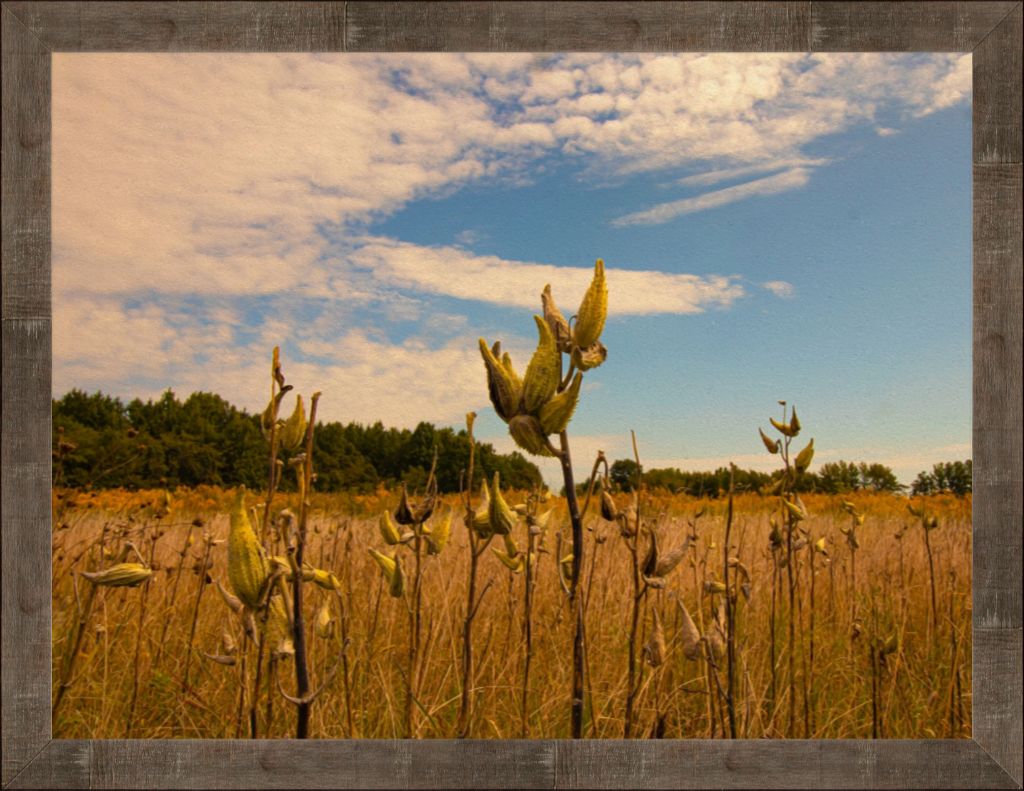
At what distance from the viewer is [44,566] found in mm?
1085

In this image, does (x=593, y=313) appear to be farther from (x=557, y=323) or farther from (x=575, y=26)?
(x=575, y=26)

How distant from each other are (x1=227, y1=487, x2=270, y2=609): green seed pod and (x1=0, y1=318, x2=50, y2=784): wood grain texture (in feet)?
2.27

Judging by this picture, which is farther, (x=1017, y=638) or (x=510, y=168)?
(x=510, y=168)

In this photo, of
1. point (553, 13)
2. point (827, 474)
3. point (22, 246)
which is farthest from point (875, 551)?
point (22, 246)

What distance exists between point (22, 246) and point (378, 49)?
66 centimetres

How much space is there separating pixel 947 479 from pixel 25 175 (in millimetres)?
1674

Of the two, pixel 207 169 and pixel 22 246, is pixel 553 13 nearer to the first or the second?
pixel 207 169

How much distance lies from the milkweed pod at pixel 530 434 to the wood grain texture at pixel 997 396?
89cm

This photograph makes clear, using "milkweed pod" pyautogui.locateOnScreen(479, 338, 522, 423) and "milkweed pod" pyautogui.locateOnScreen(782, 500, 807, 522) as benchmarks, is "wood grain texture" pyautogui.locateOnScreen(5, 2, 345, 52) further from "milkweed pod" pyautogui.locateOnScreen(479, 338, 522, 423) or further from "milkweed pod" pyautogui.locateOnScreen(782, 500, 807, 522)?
"milkweed pod" pyautogui.locateOnScreen(782, 500, 807, 522)

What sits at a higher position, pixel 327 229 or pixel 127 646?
pixel 327 229

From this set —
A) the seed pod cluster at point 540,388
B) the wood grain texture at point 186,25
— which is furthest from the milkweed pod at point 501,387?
the wood grain texture at point 186,25

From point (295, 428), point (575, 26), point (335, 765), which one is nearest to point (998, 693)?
point (335, 765)

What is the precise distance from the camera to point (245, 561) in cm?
59

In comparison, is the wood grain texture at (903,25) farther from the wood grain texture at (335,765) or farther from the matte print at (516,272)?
the wood grain texture at (335,765)
